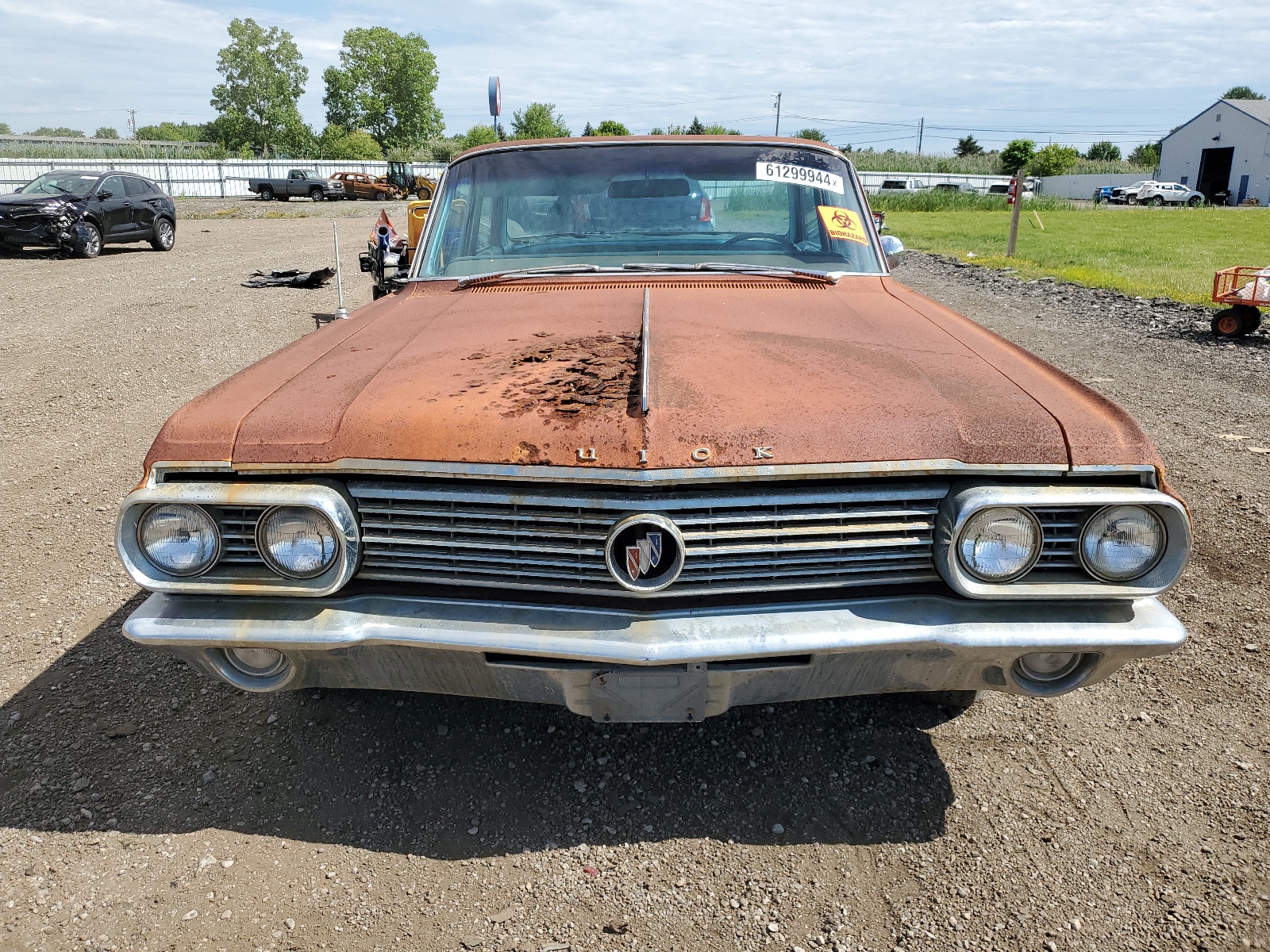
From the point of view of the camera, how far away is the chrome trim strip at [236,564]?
2092 millimetres

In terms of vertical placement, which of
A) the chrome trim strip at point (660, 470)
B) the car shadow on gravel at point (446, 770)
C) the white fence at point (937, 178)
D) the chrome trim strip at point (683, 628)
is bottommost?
the car shadow on gravel at point (446, 770)

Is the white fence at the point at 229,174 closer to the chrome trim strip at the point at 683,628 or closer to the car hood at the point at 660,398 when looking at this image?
the car hood at the point at 660,398

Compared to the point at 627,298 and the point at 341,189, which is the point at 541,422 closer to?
the point at 627,298

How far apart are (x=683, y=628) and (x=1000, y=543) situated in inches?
30.5

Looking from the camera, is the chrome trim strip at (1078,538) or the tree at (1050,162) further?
the tree at (1050,162)

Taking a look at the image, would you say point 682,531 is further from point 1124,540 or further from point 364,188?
point 364,188

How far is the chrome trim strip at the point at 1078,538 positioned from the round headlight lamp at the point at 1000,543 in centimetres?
2

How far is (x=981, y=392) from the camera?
2.30 m

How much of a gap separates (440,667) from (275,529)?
0.52m

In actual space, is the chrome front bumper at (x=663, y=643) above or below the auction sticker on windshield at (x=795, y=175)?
below

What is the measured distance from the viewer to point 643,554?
2.04 meters

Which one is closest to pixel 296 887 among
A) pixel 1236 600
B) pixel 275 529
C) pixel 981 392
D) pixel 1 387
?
pixel 275 529

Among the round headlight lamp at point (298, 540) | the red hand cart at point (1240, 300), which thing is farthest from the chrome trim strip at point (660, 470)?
the red hand cart at point (1240, 300)

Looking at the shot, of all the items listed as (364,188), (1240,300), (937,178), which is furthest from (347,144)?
(1240,300)
